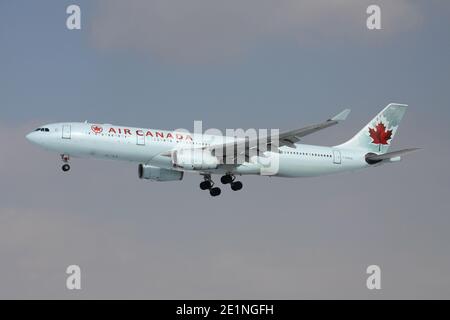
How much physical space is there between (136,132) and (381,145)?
2062 centimetres

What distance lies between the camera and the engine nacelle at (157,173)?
6328 centimetres

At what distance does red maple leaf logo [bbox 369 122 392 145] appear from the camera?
229 ft

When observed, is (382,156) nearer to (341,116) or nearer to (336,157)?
(336,157)

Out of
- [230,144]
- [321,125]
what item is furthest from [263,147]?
[321,125]

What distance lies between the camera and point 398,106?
72188 mm

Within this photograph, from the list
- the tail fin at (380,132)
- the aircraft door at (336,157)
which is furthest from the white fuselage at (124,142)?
the tail fin at (380,132)

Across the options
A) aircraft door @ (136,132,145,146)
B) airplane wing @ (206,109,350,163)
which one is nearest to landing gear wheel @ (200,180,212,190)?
airplane wing @ (206,109,350,163)

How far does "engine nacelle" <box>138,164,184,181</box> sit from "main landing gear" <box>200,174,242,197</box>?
1.75 m

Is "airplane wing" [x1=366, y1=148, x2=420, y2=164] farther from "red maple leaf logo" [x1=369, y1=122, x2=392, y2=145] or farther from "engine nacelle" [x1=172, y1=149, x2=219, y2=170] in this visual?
"engine nacelle" [x1=172, y1=149, x2=219, y2=170]

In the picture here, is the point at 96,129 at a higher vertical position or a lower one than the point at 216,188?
higher

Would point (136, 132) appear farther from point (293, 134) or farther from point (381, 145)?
point (381, 145)

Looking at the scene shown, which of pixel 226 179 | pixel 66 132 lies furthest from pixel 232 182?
pixel 66 132

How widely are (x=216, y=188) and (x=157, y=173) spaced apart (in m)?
4.16

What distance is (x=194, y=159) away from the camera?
59.0 meters
